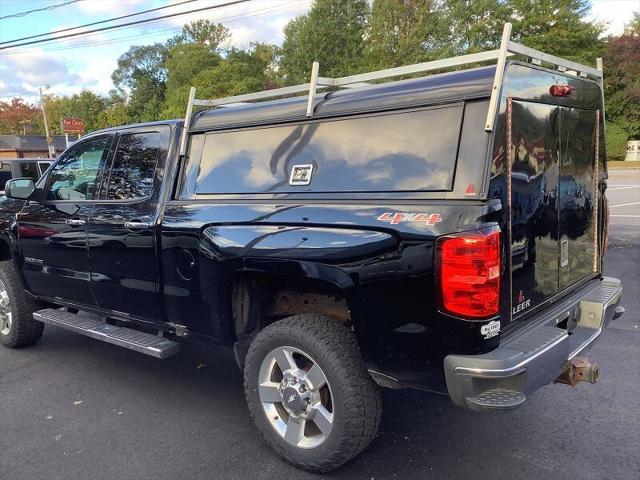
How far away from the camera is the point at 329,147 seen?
3049 millimetres

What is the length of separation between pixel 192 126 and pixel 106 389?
2.17 metres

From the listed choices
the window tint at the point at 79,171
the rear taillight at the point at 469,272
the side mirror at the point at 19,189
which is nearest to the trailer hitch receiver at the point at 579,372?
the rear taillight at the point at 469,272

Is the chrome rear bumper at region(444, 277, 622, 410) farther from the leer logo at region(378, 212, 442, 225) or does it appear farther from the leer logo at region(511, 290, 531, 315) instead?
the leer logo at region(378, 212, 442, 225)

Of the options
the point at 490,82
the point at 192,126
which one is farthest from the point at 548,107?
the point at 192,126

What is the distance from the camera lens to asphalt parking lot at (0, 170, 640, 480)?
9.98ft

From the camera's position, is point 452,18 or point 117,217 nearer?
point 117,217

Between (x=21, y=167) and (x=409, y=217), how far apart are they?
14646 mm

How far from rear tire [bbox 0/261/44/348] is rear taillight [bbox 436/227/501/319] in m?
4.11

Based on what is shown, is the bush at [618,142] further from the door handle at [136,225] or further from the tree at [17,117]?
the tree at [17,117]

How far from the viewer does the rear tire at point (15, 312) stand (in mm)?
4926

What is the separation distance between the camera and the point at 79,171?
14.9 feet

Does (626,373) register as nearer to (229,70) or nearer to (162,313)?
(162,313)

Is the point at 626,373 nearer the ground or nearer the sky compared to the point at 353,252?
nearer the ground

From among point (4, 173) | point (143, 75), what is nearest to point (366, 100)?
point (4, 173)
